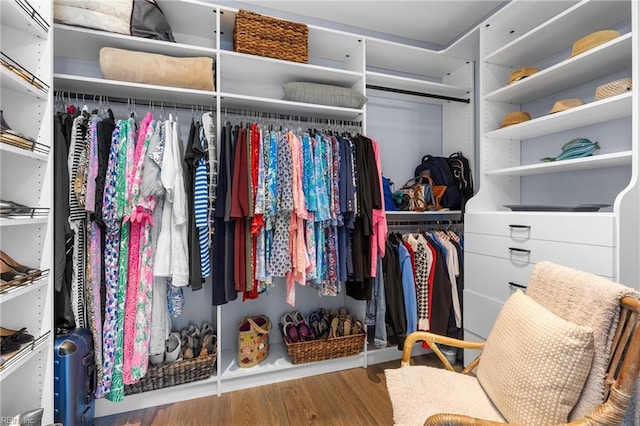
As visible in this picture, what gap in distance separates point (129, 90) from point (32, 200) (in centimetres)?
82

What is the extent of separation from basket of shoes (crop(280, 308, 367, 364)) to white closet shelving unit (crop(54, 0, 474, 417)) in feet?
0.23

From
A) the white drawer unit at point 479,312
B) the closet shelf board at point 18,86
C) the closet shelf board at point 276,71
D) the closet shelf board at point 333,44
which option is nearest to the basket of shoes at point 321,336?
the white drawer unit at point 479,312

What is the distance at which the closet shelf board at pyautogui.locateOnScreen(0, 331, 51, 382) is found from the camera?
108 centimetres

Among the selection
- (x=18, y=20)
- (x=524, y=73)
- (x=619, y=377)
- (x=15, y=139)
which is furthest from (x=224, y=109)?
(x=619, y=377)

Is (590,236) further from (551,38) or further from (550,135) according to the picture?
(551,38)

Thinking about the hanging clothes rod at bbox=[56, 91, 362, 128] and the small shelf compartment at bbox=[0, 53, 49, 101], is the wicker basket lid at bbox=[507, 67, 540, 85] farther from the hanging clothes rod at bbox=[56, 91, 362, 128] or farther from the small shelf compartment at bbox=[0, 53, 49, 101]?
the small shelf compartment at bbox=[0, 53, 49, 101]

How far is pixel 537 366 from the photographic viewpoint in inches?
37.7

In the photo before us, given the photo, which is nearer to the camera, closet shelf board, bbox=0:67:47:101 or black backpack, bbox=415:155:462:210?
closet shelf board, bbox=0:67:47:101

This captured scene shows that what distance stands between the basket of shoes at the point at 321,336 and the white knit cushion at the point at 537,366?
1152 millimetres

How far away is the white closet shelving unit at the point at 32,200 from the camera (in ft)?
4.32

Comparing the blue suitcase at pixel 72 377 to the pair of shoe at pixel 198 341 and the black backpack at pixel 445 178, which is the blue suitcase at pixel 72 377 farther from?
the black backpack at pixel 445 178

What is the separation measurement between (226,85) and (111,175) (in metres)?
1.09

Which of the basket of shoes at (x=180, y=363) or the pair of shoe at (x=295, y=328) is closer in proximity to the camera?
the basket of shoes at (x=180, y=363)

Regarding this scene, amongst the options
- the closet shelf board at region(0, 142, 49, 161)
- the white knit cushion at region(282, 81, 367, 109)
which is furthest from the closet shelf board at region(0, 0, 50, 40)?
the white knit cushion at region(282, 81, 367, 109)
